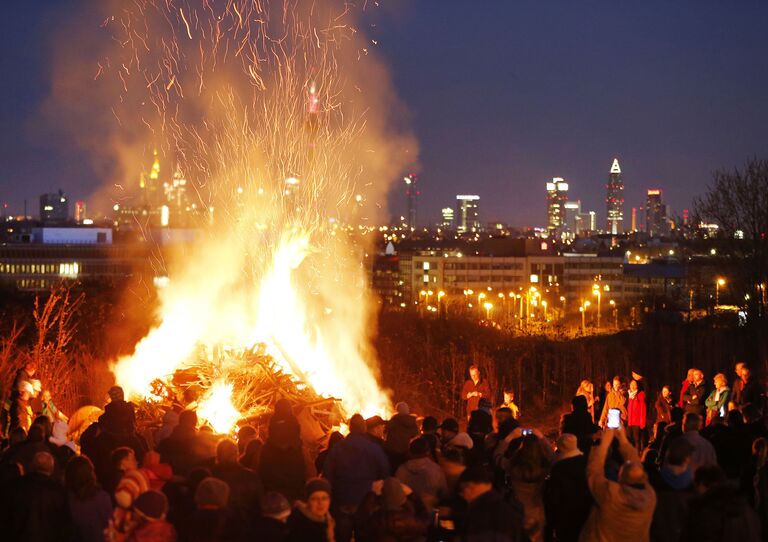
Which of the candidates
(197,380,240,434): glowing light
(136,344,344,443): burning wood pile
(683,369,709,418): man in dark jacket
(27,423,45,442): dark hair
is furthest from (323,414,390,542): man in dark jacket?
(683,369,709,418): man in dark jacket

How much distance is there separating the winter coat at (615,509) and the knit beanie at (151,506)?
2.82 metres

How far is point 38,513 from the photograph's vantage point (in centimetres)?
740

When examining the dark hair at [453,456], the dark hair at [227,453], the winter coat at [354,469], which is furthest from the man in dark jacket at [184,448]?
the dark hair at [453,456]

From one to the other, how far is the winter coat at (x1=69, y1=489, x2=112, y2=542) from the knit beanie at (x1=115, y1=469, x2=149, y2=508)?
54 centimetres

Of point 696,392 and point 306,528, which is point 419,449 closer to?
A: point 306,528

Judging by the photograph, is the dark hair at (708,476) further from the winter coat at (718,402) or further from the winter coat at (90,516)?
the winter coat at (718,402)

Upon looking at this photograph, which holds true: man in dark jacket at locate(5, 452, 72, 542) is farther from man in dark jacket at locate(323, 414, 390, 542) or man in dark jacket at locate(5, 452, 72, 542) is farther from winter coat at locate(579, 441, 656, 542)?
winter coat at locate(579, 441, 656, 542)

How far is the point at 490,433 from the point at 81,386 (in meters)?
12.5

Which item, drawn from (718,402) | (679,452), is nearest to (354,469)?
(679,452)

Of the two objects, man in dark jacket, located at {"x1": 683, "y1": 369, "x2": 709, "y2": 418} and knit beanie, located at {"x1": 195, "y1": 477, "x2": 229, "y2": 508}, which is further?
man in dark jacket, located at {"x1": 683, "y1": 369, "x2": 709, "y2": 418}

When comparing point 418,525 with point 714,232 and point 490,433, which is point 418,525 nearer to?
point 490,433

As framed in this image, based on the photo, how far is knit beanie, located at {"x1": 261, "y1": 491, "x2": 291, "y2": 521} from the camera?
6.92 metres

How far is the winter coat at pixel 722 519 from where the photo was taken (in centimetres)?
704

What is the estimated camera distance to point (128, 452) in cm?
838
